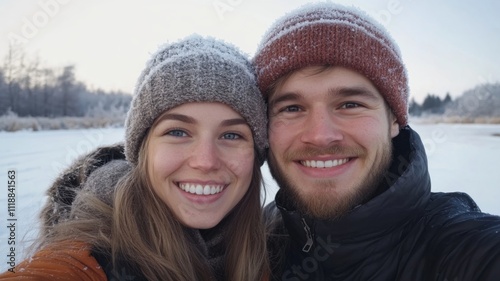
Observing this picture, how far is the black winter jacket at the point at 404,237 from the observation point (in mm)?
1486

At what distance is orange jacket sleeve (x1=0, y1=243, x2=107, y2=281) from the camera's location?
1.36 m

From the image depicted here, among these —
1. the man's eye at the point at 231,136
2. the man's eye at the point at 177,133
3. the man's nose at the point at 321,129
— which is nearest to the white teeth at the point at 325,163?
the man's nose at the point at 321,129

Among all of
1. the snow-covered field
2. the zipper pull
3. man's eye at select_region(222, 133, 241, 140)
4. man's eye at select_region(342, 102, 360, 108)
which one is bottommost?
the snow-covered field

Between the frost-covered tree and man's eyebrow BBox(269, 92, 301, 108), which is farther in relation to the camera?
the frost-covered tree

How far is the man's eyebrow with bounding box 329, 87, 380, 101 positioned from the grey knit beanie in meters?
0.46

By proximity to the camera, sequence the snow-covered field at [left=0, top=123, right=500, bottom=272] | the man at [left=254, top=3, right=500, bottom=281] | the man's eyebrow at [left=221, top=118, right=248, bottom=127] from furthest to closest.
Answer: the snow-covered field at [left=0, top=123, right=500, bottom=272]
the man's eyebrow at [left=221, top=118, right=248, bottom=127]
the man at [left=254, top=3, right=500, bottom=281]

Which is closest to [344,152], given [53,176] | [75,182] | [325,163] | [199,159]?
[325,163]

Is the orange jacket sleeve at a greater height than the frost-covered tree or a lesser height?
lesser

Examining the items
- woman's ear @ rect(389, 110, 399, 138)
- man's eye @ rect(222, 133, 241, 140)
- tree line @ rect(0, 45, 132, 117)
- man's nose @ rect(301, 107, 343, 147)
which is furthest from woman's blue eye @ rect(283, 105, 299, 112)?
tree line @ rect(0, 45, 132, 117)

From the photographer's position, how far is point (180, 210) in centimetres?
195

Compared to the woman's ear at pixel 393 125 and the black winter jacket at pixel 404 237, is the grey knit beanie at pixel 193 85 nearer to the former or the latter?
the black winter jacket at pixel 404 237

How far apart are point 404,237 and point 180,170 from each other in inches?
49.1

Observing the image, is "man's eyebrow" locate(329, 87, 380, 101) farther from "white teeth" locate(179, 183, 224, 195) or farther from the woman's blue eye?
"white teeth" locate(179, 183, 224, 195)

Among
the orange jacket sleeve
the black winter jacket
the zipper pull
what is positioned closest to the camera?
the orange jacket sleeve
